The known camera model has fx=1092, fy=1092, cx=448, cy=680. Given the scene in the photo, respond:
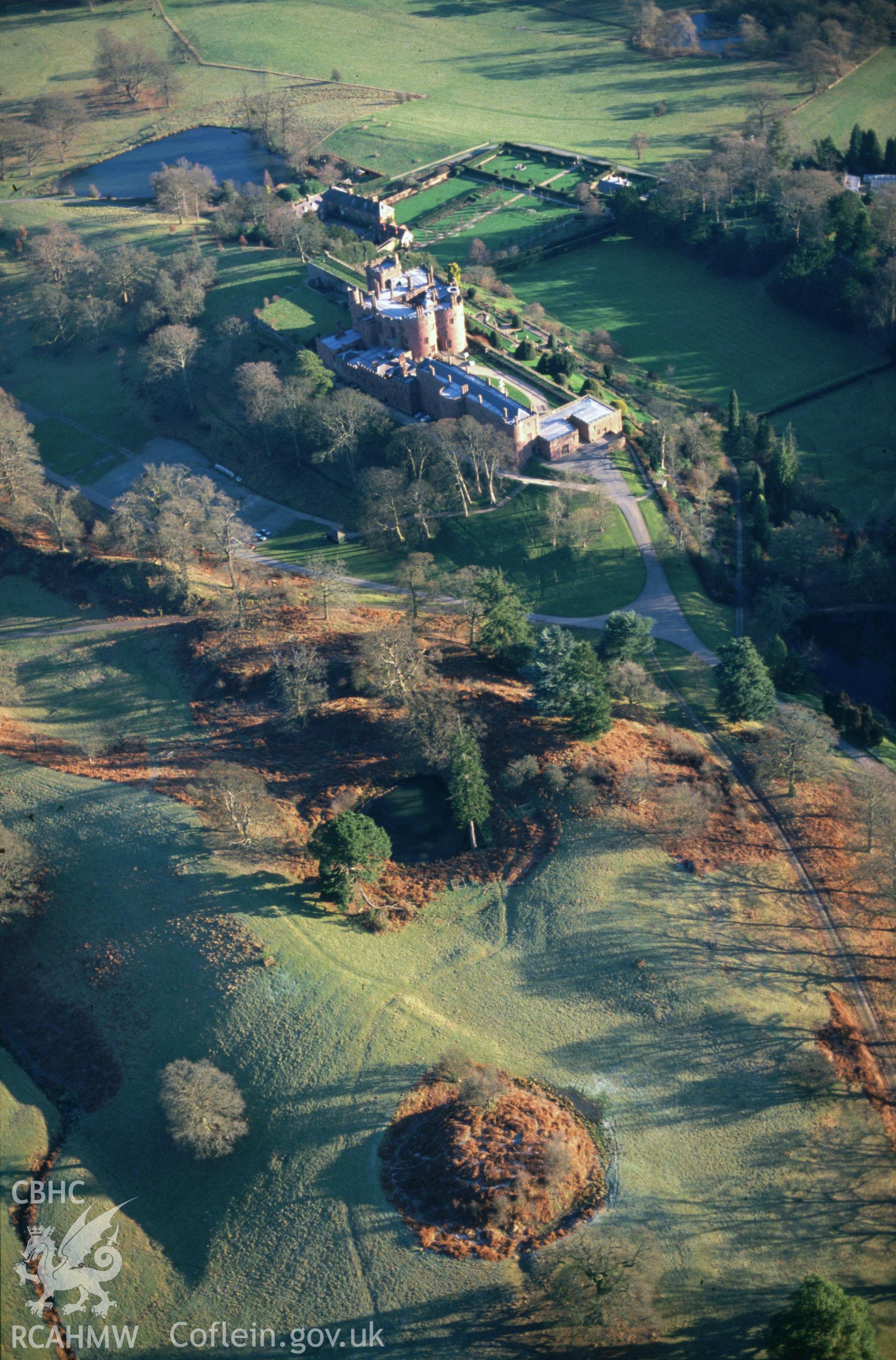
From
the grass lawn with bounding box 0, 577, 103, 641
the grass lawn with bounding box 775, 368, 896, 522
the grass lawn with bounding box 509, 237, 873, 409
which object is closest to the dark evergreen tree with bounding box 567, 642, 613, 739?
the grass lawn with bounding box 775, 368, 896, 522

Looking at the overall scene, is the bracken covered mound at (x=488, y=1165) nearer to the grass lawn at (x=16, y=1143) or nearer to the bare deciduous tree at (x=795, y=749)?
the grass lawn at (x=16, y=1143)

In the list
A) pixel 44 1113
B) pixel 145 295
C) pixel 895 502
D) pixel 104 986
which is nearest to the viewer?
pixel 44 1113

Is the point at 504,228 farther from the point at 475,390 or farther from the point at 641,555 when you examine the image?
the point at 641,555

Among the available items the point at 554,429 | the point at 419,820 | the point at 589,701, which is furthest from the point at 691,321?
the point at 419,820

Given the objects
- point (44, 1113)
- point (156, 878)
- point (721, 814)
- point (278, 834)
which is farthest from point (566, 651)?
point (44, 1113)

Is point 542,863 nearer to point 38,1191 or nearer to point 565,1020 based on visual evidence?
point 565,1020

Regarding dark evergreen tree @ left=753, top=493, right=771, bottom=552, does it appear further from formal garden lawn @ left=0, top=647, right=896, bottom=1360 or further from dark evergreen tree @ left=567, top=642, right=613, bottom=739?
formal garden lawn @ left=0, top=647, right=896, bottom=1360
